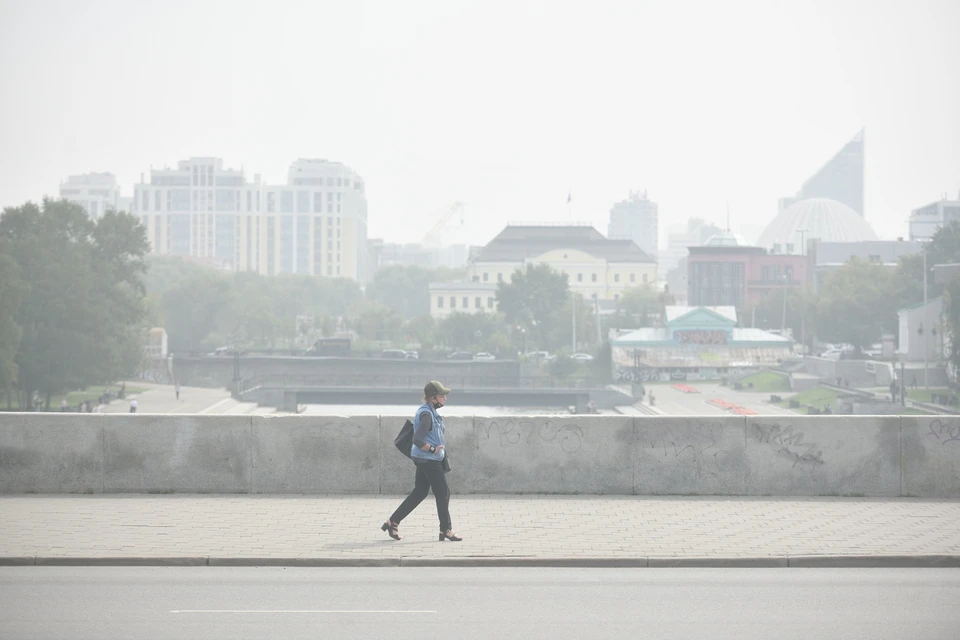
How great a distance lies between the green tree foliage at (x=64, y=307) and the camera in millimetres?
70000

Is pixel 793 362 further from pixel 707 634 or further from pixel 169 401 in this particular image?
pixel 707 634

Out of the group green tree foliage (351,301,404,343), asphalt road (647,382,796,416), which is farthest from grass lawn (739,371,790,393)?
green tree foliage (351,301,404,343)

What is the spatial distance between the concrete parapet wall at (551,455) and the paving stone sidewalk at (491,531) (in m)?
0.29

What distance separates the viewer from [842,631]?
31.2 ft

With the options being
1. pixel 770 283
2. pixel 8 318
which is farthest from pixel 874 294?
pixel 8 318

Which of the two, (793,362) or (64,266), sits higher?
(64,266)

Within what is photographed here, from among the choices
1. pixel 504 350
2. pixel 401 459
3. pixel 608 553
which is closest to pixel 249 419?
pixel 401 459

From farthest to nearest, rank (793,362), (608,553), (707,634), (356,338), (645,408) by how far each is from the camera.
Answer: (356,338) < (793,362) < (645,408) < (608,553) < (707,634)

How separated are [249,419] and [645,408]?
6999 cm

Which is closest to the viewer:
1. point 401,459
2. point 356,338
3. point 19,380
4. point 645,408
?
point 401,459

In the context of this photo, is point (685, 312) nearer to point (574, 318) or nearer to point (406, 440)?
point (574, 318)

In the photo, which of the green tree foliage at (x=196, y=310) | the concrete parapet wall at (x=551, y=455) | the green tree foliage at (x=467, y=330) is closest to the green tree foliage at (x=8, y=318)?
the concrete parapet wall at (x=551, y=455)

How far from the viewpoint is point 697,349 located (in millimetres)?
110188

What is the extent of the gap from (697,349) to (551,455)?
316 ft
